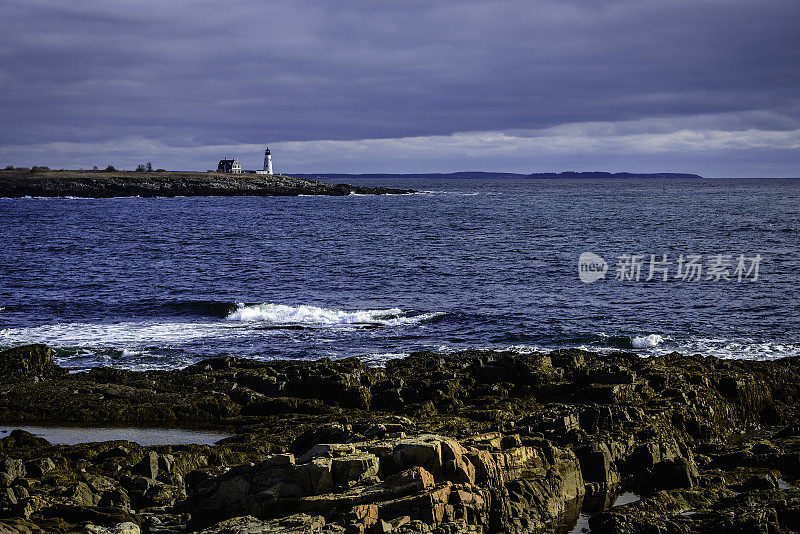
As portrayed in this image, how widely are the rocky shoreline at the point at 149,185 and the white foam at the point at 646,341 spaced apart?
152 metres

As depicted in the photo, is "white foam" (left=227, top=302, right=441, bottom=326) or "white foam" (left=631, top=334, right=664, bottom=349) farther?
"white foam" (left=227, top=302, right=441, bottom=326)

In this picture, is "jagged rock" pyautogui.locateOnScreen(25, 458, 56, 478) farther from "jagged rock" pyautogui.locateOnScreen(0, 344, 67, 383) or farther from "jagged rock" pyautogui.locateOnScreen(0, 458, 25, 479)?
"jagged rock" pyautogui.locateOnScreen(0, 344, 67, 383)

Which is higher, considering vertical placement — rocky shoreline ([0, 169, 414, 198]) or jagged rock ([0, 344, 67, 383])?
rocky shoreline ([0, 169, 414, 198])

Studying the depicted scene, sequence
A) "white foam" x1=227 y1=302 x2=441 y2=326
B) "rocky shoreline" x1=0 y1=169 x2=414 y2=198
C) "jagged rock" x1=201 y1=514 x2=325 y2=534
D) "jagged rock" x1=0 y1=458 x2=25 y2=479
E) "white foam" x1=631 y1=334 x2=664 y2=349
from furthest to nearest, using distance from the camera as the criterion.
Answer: "rocky shoreline" x1=0 y1=169 x2=414 y2=198 < "white foam" x1=227 y1=302 x2=441 y2=326 < "white foam" x1=631 y1=334 x2=664 y2=349 < "jagged rock" x1=0 y1=458 x2=25 y2=479 < "jagged rock" x1=201 y1=514 x2=325 y2=534

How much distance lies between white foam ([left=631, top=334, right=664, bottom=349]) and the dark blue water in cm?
7

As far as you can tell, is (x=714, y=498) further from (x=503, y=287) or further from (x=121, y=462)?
(x=503, y=287)

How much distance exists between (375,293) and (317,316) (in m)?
7.19

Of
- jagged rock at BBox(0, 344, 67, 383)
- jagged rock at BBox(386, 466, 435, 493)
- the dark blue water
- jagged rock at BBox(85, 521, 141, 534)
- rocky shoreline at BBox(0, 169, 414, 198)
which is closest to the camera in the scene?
jagged rock at BBox(85, 521, 141, 534)

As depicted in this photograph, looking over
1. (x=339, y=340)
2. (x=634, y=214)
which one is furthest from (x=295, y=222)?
(x=339, y=340)

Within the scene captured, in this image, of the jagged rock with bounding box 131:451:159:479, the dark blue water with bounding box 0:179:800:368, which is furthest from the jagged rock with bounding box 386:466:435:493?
the dark blue water with bounding box 0:179:800:368

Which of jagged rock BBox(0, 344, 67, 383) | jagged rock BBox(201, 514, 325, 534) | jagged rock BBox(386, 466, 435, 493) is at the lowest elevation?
jagged rock BBox(0, 344, 67, 383)

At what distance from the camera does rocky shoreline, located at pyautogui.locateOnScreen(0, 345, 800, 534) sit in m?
11.3

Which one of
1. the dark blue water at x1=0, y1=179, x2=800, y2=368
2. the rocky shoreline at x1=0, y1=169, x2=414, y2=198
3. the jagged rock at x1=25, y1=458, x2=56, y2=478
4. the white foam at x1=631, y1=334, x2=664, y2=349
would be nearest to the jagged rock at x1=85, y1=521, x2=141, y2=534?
the jagged rock at x1=25, y1=458, x2=56, y2=478

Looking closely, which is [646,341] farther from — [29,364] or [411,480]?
[29,364]
